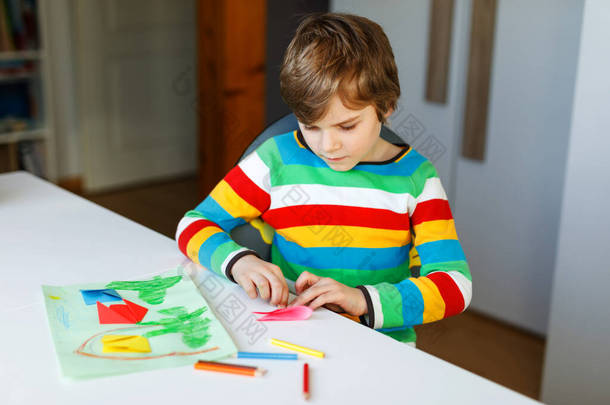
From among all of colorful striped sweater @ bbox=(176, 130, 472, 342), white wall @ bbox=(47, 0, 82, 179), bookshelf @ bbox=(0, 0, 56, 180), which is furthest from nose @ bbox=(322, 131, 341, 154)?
white wall @ bbox=(47, 0, 82, 179)

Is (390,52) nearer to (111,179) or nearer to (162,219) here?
(162,219)

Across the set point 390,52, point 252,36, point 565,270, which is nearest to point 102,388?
point 390,52

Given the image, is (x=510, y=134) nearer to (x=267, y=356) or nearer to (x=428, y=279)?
(x=428, y=279)

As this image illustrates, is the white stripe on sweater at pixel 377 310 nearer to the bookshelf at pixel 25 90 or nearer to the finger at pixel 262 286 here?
the finger at pixel 262 286

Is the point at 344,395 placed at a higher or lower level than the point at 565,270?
higher

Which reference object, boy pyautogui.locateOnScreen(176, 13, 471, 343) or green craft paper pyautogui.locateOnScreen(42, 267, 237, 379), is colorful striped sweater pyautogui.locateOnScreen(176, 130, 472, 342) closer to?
boy pyautogui.locateOnScreen(176, 13, 471, 343)

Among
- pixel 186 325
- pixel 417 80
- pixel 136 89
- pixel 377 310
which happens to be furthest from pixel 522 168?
pixel 136 89

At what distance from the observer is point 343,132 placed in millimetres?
1099

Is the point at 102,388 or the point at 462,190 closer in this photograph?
the point at 102,388

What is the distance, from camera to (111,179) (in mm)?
3904

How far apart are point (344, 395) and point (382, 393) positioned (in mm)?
45

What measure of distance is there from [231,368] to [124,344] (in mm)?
154

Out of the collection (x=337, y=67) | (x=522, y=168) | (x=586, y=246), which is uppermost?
(x=337, y=67)

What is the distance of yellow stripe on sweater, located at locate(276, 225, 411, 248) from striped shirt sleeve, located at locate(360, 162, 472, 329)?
1.6 inches
